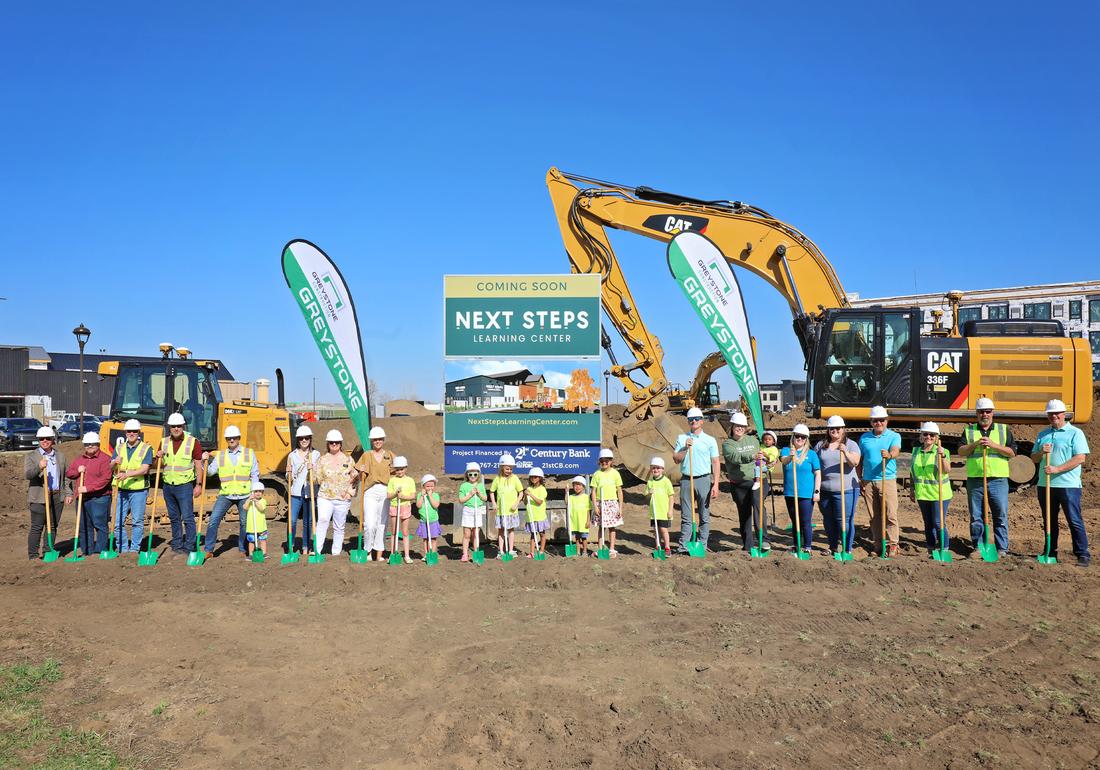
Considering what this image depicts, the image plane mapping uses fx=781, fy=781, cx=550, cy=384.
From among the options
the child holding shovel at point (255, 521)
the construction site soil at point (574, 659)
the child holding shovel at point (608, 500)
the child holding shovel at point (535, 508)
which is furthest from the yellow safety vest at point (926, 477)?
the child holding shovel at point (255, 521)

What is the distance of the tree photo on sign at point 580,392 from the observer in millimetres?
10742

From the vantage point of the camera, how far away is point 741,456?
9234 mm

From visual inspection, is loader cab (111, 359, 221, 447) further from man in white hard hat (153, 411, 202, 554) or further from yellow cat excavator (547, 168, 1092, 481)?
yellow cat excavator (547, 168, 1092, 481)

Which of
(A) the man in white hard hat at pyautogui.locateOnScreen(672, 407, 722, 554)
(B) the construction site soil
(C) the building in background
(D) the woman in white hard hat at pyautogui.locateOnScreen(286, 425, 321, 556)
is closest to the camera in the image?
(B) the construction site soil

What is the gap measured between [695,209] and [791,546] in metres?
8.11

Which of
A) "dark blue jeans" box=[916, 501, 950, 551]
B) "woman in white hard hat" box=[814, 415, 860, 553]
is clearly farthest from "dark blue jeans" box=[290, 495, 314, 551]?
"dark blue jeans" box=[916, 501, 950, 551]

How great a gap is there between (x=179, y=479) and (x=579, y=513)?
477cm

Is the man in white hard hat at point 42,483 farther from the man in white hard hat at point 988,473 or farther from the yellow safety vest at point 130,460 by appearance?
the man in white hard hat at point 988,473

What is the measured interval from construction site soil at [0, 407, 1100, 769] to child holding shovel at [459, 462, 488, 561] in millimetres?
624

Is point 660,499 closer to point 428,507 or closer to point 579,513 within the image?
point 579,513

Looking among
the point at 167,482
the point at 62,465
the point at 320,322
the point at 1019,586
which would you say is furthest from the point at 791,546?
the point at 62,465

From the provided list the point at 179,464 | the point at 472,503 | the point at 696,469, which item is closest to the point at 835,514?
the point at 696,469

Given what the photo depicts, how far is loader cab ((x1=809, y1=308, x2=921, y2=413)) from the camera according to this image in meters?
13.2

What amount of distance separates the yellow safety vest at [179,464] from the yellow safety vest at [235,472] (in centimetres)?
36
